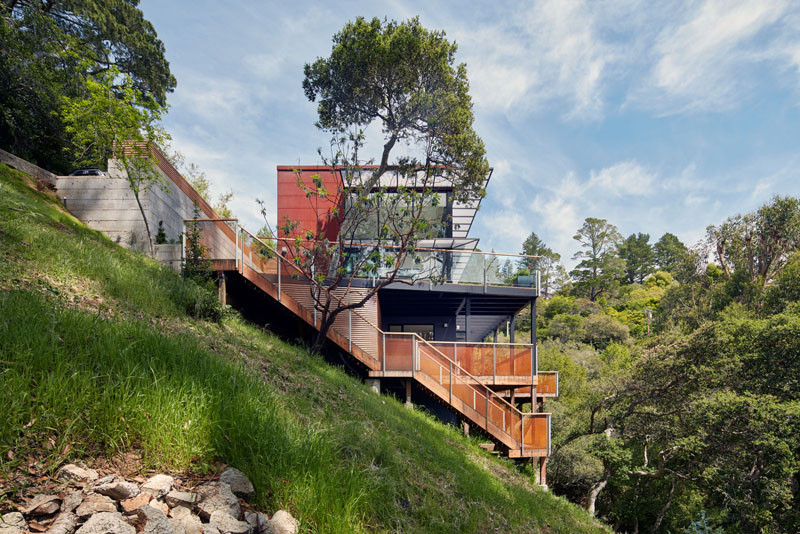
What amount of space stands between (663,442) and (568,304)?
3175cm

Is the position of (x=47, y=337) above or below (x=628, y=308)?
above

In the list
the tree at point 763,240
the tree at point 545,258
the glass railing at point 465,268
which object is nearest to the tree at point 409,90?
the glass railing at point 465,268

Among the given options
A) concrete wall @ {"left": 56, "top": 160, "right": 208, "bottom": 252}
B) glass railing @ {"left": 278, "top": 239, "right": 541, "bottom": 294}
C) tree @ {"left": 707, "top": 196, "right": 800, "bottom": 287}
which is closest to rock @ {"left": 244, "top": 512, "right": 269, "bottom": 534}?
glass railing @ {"left": 278, "top": 239, "right": 541, "bottom": 294}

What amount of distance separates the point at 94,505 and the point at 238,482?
2.87 ft

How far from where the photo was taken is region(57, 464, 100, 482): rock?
2.57m

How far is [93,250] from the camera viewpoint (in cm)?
761

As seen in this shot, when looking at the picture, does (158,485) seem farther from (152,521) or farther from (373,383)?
(373,383)

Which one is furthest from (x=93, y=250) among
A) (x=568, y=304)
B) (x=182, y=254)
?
(x=568, y=304)

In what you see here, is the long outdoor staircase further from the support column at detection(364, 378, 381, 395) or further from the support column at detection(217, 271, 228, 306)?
the support column at detection(217, 271, 228, 306)

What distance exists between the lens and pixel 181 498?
2779mm

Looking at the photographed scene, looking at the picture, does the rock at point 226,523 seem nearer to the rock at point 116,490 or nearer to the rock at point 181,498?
the rock at point 181,498

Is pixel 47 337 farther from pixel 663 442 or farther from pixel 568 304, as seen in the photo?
pixel 568 304

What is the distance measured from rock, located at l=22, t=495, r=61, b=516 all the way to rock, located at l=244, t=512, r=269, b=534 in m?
1.07

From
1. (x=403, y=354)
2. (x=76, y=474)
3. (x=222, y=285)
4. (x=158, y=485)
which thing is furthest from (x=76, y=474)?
(x=403, y=354)
